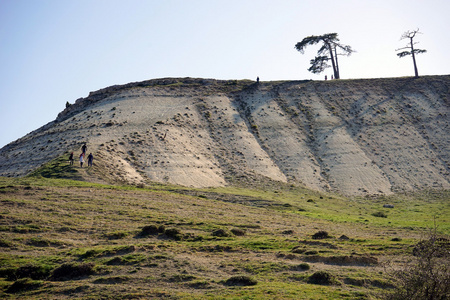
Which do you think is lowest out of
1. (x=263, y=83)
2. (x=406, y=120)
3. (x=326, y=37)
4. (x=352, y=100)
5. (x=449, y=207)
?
(x=449, y=207)

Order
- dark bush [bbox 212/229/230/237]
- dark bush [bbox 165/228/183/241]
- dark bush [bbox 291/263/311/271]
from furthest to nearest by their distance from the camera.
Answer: dark bush [bbox 212/229/230/237] < dark bush [bbox 165/228/183/241] < dark bush [bbox 291/263/311/271]

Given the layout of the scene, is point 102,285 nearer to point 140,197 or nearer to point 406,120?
point 140,197

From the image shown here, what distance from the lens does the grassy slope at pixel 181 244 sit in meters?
21.1

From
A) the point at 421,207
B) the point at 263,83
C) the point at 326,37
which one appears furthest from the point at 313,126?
the point at 326,37

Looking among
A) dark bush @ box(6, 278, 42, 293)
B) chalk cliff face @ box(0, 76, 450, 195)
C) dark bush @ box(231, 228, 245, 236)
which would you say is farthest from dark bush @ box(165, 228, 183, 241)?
chalk cliff face @ box(0, 76, 450, 195)

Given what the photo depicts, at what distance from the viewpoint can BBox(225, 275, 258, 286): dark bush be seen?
839 inches

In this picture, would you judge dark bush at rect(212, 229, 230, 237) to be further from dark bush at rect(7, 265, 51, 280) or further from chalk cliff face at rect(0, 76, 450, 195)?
Answer: chalk cliff face at rect(0, 76, 450, 195)

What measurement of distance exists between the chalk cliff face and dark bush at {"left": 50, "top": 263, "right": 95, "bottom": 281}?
30.5 metres

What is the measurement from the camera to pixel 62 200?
38312 millimetres

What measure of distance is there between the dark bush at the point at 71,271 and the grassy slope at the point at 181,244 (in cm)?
15

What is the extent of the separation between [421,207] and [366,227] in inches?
773

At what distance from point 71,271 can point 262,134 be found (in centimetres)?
5446

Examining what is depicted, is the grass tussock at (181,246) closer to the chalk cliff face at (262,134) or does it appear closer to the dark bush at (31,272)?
the dark bush at (31,272)

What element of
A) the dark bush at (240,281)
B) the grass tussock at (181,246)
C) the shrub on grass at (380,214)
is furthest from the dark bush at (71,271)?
the shrub on grass at (380,214)
